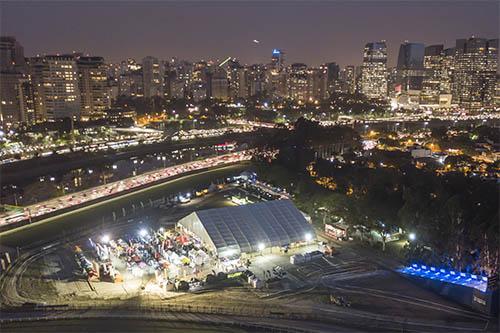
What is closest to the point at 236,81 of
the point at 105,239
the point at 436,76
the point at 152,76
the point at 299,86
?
the point at 299,86

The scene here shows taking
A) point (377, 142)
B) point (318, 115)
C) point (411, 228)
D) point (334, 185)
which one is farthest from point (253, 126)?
point (411, 228)

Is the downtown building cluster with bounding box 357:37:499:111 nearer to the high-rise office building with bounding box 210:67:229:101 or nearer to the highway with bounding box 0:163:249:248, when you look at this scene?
the high-rise office building with bounding box 210:67:229:101

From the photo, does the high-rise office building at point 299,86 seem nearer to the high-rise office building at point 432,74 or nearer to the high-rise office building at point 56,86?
the high-rise office building at point 432,74

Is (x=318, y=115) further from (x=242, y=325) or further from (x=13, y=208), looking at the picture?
(x=242, y=325)

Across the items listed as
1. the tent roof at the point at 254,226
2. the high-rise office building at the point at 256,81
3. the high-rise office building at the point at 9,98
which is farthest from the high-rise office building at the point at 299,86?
the tent roof at the point at 254,226

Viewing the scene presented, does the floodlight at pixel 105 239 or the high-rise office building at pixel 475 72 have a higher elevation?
the high-rise office building at pixel 475 72

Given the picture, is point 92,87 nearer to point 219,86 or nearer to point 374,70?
point 219,86
